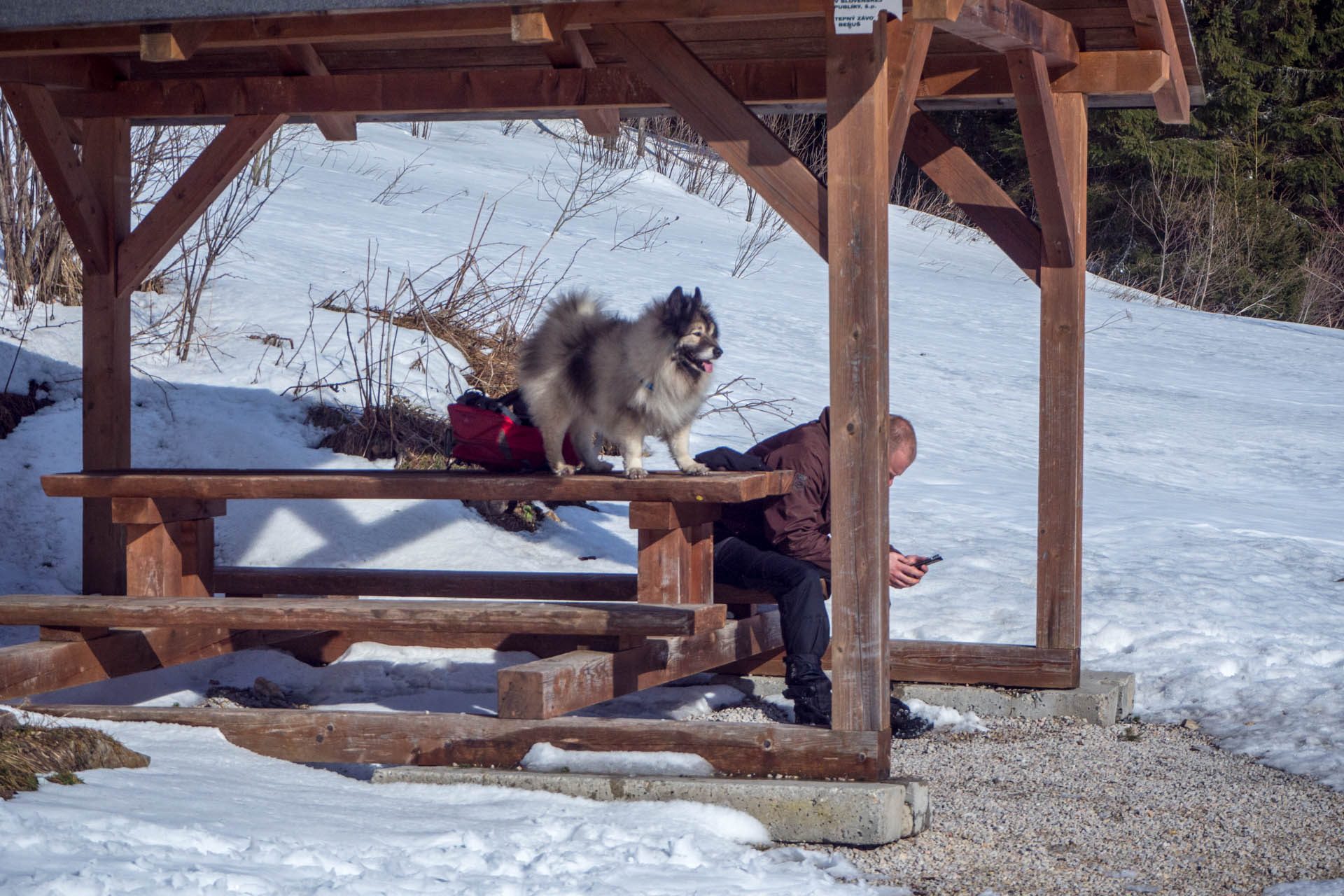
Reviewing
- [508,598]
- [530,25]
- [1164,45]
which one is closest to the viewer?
[530,25]

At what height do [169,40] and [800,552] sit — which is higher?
[169,40]

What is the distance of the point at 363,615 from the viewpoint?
14.7 feet

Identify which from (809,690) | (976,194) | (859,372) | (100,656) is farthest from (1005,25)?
(100,656)

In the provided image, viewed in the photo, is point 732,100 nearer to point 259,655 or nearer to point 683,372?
point 683,372

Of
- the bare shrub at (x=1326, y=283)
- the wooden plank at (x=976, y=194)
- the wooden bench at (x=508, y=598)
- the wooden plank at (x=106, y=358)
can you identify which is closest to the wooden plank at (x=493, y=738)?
the wooden bench at (x=508, y=598)

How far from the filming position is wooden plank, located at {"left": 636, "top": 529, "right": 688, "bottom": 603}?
4.84 meters

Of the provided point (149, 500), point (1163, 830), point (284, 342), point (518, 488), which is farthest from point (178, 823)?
point (284, 342)

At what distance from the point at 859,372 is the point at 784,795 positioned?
1.29 m

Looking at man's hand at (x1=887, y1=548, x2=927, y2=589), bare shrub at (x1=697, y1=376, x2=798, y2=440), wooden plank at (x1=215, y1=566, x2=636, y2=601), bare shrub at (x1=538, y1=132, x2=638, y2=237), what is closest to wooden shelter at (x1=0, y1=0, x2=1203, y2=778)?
wooden plank at (x1=215, y1=566, x2=636, y2=601)

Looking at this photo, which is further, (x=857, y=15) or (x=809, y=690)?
(x=809, y=690)

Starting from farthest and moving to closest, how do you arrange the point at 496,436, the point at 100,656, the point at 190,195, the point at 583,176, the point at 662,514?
the point at 583,176
the point at 190,195
the point at 496,436
the point at 100,656
the point at 662,514

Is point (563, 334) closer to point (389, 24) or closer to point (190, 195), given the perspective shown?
point (389, 24)

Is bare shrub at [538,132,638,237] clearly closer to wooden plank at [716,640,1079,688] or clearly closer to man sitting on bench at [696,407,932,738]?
wooden plank at [716,640,1079,688]

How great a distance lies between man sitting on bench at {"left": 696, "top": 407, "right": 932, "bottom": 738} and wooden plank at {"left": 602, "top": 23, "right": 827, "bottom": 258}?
1100 mm
